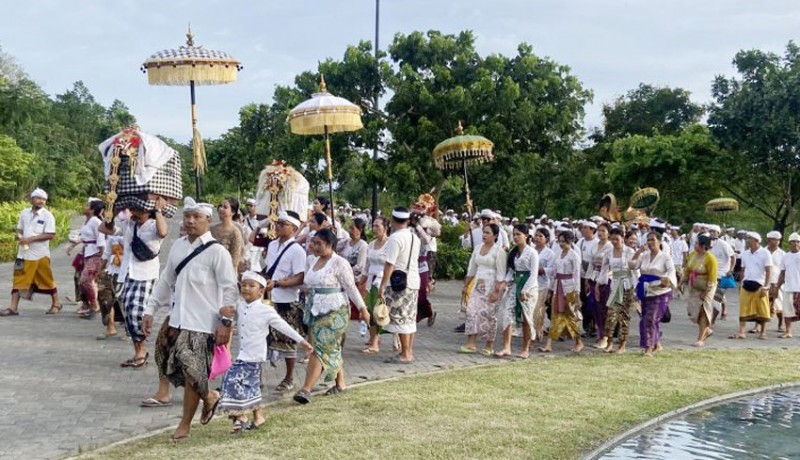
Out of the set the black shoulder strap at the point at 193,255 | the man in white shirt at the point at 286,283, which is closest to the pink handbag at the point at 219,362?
the black shoulder strap at the point at 193,255

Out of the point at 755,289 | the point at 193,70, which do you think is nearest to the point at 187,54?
the point at 193,70

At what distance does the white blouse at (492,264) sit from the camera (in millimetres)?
10500

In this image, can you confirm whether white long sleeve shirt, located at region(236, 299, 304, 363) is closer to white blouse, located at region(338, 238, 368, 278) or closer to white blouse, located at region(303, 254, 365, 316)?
white blouse, located at region(303, 254, 365, 316)

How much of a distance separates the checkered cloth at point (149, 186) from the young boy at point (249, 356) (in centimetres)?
173

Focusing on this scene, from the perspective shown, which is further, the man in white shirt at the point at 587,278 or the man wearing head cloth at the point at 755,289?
the man wearing head cloth at the point at 755,289

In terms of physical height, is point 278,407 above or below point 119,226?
below

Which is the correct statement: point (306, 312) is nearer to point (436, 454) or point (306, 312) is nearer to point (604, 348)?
point (436, 454)

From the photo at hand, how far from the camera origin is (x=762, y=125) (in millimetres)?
25969

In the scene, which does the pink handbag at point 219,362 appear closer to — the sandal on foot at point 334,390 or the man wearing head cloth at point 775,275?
the sandal on foot at point 334,390

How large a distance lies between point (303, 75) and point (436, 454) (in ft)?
81.0

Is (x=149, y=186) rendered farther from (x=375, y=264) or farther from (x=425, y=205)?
(x=425, y=205)

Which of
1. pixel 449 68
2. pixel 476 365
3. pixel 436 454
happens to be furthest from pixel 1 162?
pixel 436 454

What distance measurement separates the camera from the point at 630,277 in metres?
10.9

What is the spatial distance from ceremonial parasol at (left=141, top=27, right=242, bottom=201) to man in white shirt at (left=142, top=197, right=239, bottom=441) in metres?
2.79
